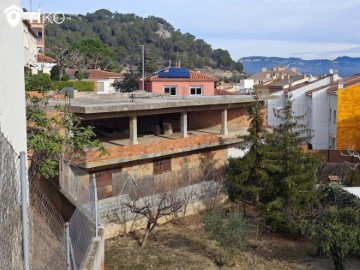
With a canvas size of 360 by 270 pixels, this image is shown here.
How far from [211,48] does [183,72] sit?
11210 centimetres

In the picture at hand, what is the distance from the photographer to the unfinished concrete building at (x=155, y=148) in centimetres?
1645

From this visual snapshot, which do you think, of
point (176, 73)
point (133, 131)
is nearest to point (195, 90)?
point (176, 73)

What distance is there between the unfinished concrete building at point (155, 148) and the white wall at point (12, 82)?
6737mm

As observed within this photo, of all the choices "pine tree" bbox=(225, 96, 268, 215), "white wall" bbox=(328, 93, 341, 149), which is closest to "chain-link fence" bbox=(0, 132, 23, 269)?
"pine tree" bbox=(225, 96, 268, 215)

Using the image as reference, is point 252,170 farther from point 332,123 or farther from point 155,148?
point 332,123

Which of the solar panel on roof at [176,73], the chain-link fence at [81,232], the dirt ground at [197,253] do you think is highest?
the solar panel on roof at [176,73]

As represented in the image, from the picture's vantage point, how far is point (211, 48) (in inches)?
5586

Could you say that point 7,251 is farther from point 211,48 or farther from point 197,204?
point 211,48

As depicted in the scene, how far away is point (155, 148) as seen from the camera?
19328mm

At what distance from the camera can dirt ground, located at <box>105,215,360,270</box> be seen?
44.0 feet

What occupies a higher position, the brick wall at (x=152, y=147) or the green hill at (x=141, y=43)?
the green hill at (x=141, y=43)

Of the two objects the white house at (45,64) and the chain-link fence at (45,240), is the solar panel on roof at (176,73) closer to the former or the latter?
the white house at (45,64)

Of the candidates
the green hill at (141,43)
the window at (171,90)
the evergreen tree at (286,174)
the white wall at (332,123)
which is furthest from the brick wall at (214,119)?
the green hill at (141,43)

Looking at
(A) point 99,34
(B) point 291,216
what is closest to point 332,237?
(B) point 291,216
